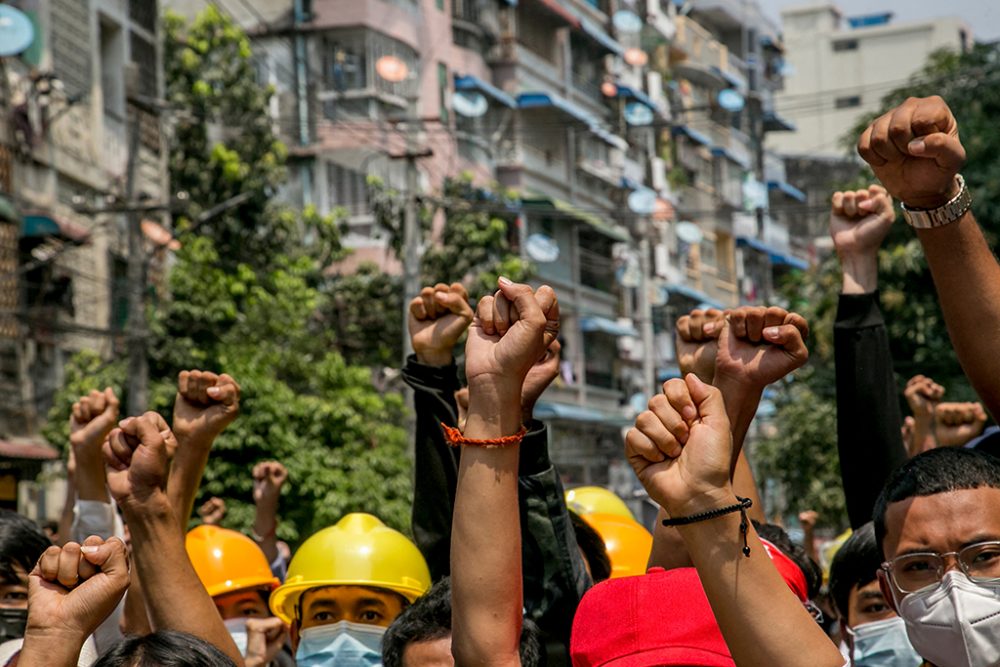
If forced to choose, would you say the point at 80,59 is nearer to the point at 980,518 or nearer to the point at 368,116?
the point at 368,116

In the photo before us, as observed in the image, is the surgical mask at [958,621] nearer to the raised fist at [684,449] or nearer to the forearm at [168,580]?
the raised fist at [684,449]

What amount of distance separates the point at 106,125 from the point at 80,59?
4.51ft

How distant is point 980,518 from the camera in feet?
11.0

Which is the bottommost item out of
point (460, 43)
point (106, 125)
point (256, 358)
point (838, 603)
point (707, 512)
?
point (838, 603)

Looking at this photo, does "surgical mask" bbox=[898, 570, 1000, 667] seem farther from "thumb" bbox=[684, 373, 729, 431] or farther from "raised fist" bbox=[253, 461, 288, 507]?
"raised fist" bbox=[253, 461, 288, 507]

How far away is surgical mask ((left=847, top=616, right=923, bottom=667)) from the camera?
4.79m

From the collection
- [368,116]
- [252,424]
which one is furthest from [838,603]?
[368,116]

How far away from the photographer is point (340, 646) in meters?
4.88

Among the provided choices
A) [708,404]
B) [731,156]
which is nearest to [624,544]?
[708,404]

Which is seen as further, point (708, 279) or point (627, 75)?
point (708, 279)

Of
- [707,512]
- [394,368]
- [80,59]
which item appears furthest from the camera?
[394,368]

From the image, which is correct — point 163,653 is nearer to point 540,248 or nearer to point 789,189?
point 540,248

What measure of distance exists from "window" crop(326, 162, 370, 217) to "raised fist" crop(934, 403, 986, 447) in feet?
102

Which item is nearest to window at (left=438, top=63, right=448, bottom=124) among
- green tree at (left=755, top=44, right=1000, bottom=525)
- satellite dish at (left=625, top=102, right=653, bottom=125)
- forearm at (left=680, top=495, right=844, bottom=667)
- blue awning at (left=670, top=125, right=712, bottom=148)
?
satellite dish at (left=625, top=102, right=653, bottom=125)
